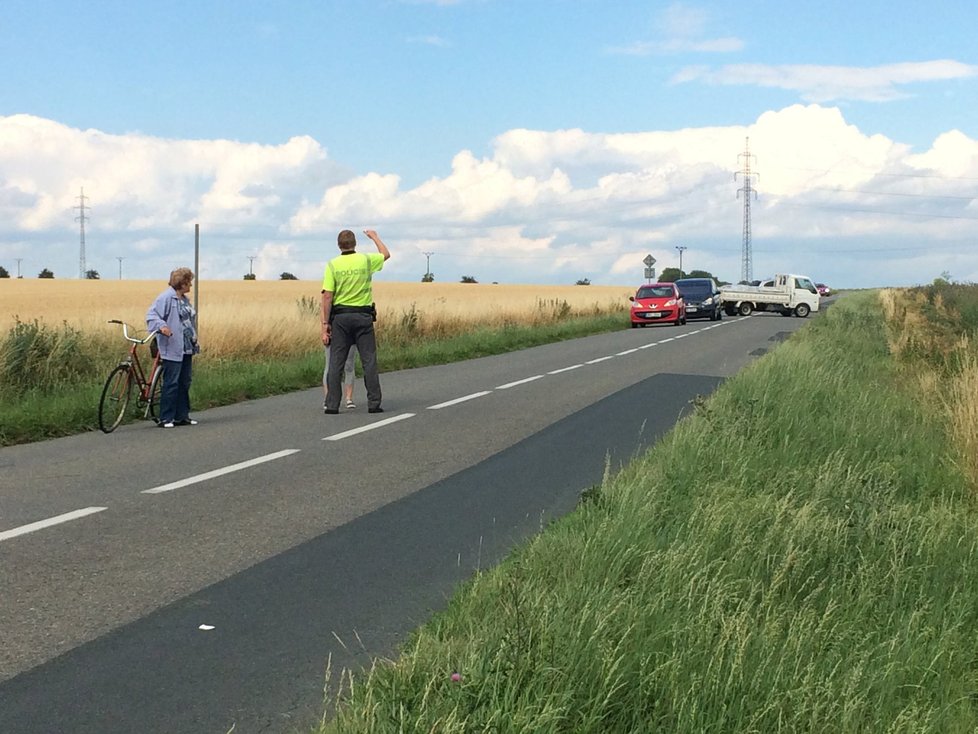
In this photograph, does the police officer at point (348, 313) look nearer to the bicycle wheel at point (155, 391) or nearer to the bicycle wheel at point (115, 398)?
the bicycle wheel at point (155, 391)

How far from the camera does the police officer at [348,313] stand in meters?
13.3

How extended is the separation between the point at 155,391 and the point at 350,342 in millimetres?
2387

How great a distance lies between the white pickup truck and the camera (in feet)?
172

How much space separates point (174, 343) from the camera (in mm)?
12398

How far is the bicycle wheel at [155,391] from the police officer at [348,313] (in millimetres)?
1963

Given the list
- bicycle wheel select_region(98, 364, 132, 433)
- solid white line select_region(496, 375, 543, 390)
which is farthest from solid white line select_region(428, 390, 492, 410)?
bicycle wheel select_region(98, 364, 132, 433)

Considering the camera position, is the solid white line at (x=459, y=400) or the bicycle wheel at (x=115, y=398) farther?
the solid white line at (x=459, y=400)

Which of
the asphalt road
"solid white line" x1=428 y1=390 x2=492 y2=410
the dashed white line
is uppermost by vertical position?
the dashed white line

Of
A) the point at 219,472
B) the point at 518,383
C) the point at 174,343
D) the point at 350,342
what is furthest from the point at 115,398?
the point at 518,383

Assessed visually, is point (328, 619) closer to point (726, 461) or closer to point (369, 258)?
point (726, 461)

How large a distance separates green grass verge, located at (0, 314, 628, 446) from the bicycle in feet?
1.46

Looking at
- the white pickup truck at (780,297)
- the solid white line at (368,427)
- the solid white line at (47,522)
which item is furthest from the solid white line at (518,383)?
the white pickup truck at (780,297)

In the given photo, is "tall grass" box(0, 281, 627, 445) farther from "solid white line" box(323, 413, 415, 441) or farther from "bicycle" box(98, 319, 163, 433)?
"solid white line" box(323, 413, 415, 441)

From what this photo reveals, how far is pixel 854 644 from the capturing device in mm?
4734
